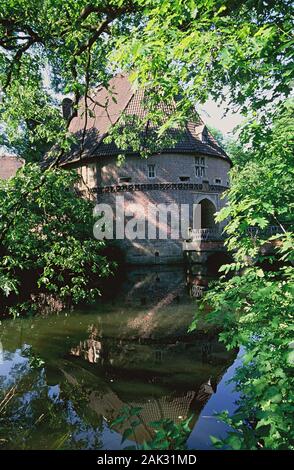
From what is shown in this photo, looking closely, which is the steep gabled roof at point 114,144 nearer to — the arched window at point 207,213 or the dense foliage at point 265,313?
the arched window at point 207,213

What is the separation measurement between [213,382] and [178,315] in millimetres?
4402

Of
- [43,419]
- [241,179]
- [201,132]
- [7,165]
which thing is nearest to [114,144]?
[201,132]

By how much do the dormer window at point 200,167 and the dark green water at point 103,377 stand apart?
15234 millimetres

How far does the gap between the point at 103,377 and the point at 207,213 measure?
69.5 ft

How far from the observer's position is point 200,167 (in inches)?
929

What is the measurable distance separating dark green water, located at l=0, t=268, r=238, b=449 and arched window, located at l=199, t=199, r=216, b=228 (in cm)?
1600

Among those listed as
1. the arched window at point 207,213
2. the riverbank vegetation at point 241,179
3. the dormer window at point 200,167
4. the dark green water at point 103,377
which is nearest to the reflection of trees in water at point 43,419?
the dark green water at point 103,377

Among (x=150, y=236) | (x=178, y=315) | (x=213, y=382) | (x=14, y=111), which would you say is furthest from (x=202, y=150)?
(x=213, y=382)

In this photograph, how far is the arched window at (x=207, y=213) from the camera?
25141 millimetres

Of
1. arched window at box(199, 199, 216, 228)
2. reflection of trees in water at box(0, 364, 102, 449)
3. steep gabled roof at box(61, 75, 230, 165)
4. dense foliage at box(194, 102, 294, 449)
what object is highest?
steep gabled roof at box(61, 75, 230, 165)

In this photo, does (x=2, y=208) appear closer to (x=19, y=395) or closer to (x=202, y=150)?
(x=19, y=395)

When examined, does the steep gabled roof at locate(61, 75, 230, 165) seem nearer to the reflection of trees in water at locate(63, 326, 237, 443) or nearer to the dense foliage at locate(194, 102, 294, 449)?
the reflection of trees in water at locate(63, 326, 237, 443)

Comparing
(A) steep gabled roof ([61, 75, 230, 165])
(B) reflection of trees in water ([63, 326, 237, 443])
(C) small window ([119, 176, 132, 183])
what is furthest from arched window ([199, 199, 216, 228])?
(B) reflection of trees in water ([63, 326, 237, 443])

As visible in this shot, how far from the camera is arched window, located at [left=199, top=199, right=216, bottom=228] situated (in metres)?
25.1
